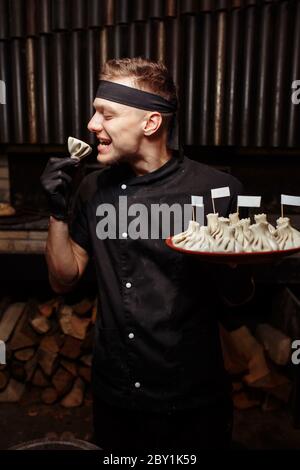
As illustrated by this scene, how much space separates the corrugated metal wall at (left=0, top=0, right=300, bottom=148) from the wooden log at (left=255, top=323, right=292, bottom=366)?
1462 mm

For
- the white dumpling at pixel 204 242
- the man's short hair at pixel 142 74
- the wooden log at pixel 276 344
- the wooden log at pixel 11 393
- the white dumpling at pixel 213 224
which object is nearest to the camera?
the white dumpling at pixel 204 242

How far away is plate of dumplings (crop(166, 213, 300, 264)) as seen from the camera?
1.62 meters

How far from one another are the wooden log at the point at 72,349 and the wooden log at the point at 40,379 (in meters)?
0.26

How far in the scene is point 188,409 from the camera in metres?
1.98

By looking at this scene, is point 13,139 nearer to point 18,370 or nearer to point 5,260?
point 5,260

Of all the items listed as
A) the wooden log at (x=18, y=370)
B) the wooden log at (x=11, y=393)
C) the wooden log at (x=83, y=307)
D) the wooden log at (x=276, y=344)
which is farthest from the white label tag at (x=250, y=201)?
the wooden log at (x=11, y=393)

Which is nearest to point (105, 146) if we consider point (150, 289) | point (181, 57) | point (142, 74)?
point (142, 74)

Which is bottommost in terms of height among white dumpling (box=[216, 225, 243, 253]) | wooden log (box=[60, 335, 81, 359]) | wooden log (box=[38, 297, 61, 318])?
wooden log (box=[60, 335, 81, 359])

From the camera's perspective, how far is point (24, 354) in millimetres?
3818

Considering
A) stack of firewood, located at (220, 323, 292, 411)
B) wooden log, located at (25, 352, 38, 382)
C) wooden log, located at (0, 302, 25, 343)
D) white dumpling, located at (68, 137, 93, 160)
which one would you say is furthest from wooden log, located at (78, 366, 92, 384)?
white dumpling, located at (68, 137, 93, 160)

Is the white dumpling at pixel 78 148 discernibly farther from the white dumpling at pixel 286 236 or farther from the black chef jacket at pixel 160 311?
the white dumpling at pixel 286 236

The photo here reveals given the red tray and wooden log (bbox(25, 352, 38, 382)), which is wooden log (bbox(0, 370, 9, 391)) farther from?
the red tray

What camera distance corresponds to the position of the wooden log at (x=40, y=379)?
3793 mm

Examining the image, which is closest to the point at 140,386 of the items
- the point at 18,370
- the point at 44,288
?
the point at 18,370
